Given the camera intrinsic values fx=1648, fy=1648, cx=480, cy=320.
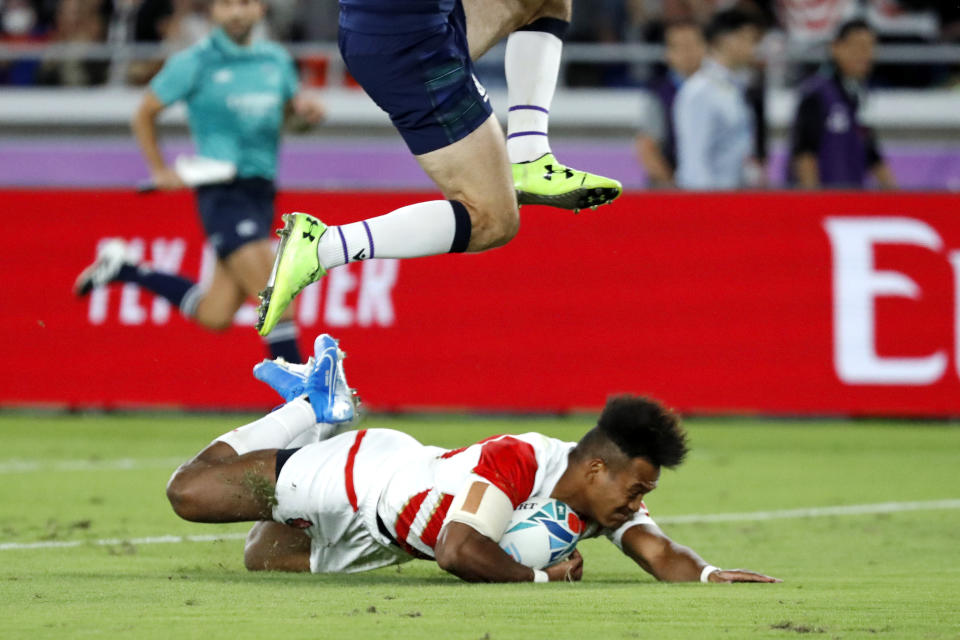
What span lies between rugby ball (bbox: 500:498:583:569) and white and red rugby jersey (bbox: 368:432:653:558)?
57mm

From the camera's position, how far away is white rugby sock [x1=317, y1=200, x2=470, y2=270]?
5.56 m

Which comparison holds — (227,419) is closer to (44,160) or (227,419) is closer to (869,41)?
(869,41)

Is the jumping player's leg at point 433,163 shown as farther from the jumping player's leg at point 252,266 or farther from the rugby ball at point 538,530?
the jumping player's leg at point 252,266

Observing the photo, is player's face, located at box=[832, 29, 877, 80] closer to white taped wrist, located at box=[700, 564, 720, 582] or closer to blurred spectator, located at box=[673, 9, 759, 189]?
blurred spectator, located at box=[673, 9, 759, 189]

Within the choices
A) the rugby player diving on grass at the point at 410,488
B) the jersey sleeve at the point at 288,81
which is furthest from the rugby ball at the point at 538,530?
the jersey sleeve at the point at 288,81

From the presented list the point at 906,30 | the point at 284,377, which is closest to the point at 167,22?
the point at 906,30

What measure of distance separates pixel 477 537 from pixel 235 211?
202 inches

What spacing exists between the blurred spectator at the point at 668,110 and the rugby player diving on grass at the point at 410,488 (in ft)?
22.8

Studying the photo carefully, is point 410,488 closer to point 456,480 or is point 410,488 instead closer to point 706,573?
point 456,480

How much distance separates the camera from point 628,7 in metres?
18.7

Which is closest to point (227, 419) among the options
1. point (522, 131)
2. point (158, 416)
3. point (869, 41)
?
point (158, 416)

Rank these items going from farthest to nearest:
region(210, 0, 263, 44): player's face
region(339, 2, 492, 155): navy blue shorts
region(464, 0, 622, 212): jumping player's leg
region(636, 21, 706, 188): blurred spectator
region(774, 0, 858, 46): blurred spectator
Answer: region(774, 0, 858, 46): blurred spectator, region(636, 21, 706, 188): blurred spectator, region(210, 0, 263, 44): player's face, region(464, 0, 622, 212): jumping player's leg, region(339, 2, 492, 155): navy blue shorts

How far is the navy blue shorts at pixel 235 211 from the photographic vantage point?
32.8ft

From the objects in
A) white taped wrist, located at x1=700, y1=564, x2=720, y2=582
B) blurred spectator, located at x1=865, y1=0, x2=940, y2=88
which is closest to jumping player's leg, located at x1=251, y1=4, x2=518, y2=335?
white taped wrist, located at x1=700, y1=564, x2=720, y2=582
